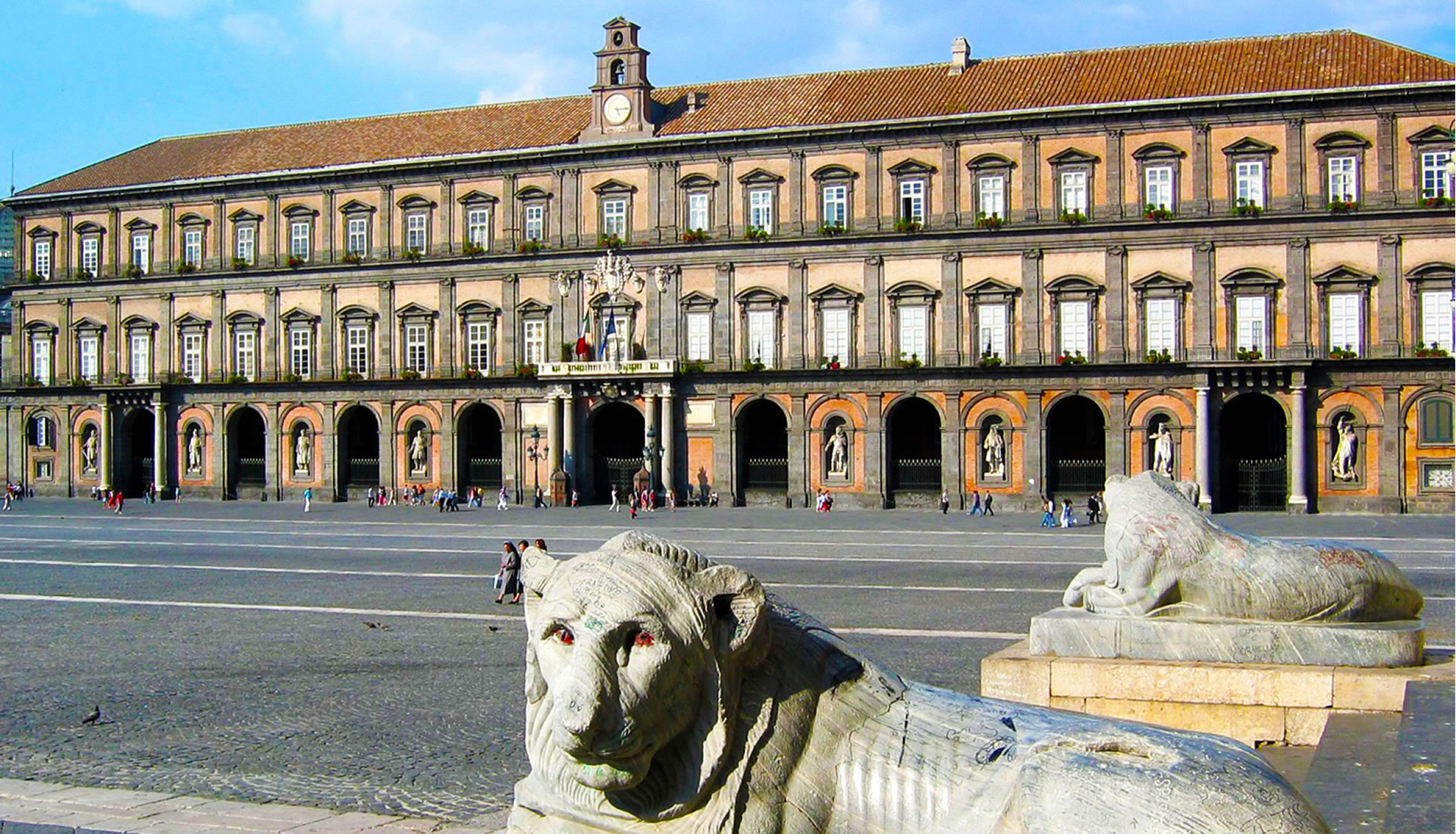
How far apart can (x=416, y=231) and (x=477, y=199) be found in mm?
3316

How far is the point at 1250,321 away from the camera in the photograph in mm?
48969

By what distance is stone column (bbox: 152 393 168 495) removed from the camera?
62.8 meters

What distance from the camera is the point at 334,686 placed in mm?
13359

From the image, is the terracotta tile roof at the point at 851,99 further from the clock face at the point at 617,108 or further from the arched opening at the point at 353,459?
the arched opening at the point at 353,459

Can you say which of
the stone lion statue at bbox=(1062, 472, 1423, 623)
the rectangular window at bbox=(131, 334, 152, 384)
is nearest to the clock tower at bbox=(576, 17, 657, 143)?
the rectangular window at bbox=(131, 334, 152, 384)

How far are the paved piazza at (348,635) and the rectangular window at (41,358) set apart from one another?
29.6 m

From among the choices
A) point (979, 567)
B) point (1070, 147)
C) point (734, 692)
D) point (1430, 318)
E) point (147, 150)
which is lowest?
point (979, 567)

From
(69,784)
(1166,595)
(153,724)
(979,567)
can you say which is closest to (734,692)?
(1166,595)

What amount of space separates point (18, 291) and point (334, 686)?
6188cm

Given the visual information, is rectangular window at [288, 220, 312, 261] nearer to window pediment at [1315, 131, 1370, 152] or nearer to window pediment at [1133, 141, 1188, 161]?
window pediment at [1133, 141, 1188, 161]

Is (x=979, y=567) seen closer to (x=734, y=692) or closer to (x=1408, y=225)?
(x=734, y=692)

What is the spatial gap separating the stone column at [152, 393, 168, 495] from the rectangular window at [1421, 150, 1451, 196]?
52358 millimetres

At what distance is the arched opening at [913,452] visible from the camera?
5275cm

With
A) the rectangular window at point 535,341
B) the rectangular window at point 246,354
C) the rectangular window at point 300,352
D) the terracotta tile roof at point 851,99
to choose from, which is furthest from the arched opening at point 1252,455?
the rectangular window at point 246,354
